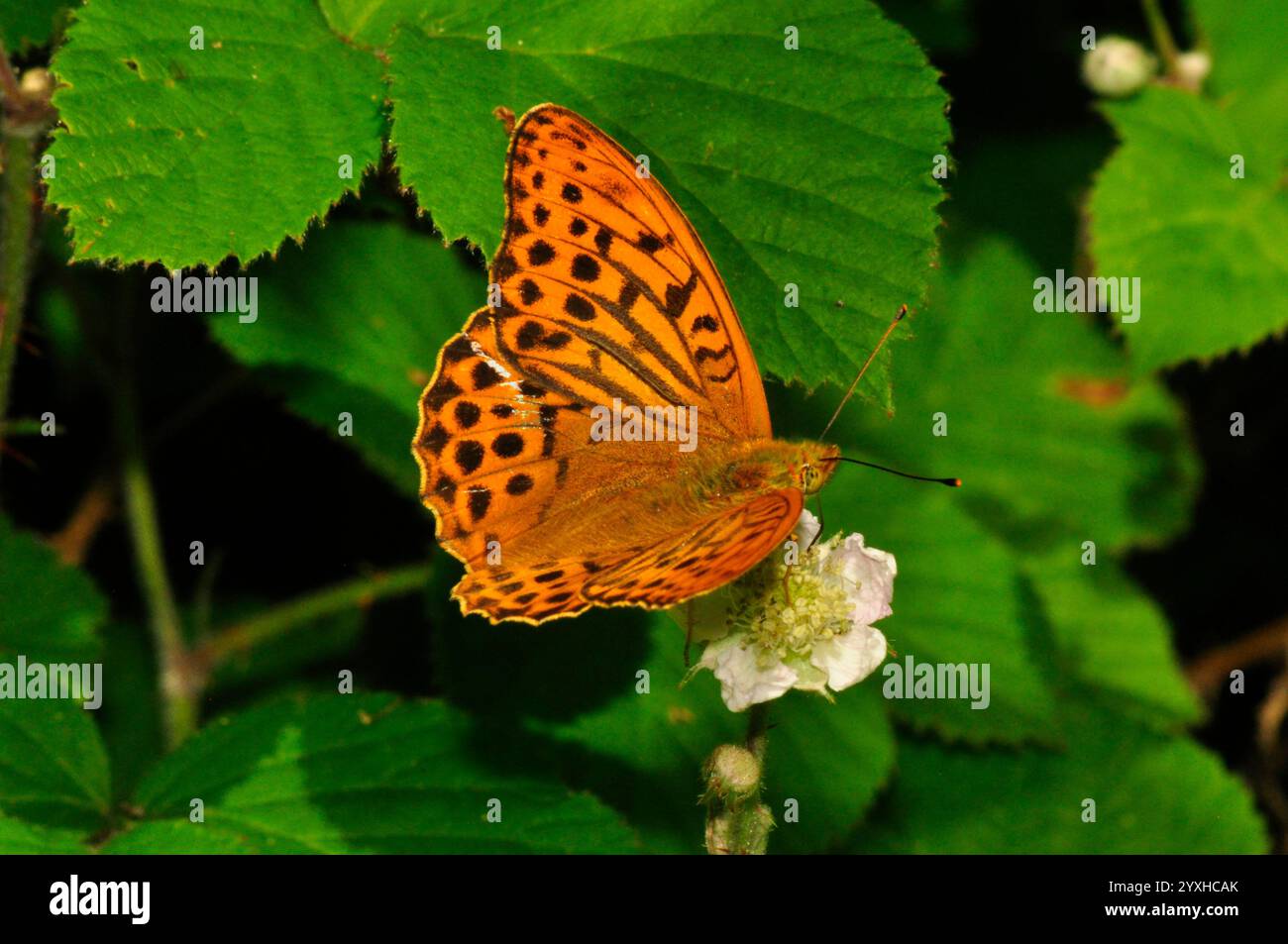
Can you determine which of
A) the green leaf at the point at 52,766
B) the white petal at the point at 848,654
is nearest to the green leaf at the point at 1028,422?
the white petal at the point at 848,654

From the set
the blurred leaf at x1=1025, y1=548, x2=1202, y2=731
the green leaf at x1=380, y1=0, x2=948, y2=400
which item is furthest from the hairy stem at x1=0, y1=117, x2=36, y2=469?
the blurred leaf at x1=1025, y1=548, x2=1202, y2=731

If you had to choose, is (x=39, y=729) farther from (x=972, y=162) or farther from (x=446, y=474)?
(x=972, y=162)

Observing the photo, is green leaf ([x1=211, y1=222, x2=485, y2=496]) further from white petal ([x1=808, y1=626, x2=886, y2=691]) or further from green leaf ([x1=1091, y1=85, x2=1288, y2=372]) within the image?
green leaf ([x1=1091, y1=85, x2=1288, y2=372])

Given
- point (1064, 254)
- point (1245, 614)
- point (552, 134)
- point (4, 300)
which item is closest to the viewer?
point (552, 134)

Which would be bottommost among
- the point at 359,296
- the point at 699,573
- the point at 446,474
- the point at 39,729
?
the point at 39,729

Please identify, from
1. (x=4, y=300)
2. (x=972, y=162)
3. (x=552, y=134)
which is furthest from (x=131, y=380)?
(x=972, y=162)

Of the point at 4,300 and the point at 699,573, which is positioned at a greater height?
Result: the point at 4,300
